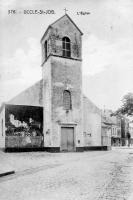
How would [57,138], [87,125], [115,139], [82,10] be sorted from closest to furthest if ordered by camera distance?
[82,10], [57,138], [87,125], [115,139]

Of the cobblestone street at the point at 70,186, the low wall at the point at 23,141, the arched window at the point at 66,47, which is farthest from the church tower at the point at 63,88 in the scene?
the cobblestone street at the point at 70,186

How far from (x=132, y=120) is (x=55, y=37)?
36.2 feet

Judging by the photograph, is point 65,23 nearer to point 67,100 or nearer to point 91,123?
point 67,100

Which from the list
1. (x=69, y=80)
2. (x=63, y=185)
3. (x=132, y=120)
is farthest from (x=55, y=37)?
(x=63, y=185)

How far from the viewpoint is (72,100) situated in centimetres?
2312

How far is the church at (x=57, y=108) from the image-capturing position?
70.3 ft

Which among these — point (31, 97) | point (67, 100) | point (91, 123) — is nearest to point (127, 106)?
point (91, 123)

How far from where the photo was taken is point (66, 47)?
77.0 ft

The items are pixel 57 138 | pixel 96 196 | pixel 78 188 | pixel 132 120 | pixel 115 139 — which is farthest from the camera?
pixel 115 139

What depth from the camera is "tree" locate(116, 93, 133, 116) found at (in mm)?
24922

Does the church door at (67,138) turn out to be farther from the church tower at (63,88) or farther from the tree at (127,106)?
the tree at (127,106)

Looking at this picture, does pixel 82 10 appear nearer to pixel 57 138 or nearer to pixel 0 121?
pixel 57 138

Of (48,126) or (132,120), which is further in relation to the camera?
(132,120)

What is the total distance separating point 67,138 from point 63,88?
4.14 m
